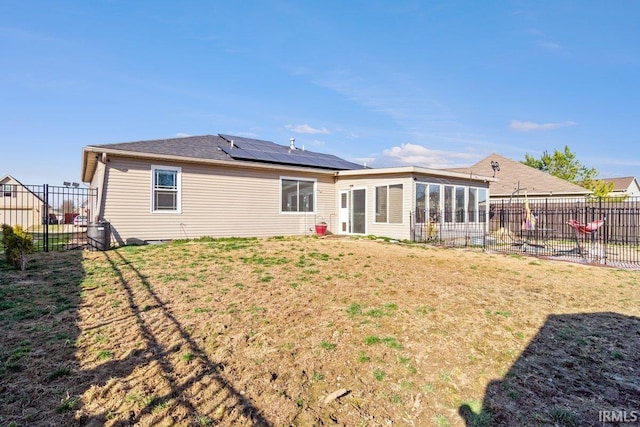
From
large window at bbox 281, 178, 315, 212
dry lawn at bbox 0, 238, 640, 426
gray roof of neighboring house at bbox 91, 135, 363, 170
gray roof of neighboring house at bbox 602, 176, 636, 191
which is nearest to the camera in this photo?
dry lawn at bbox 0, 238, 640, 426

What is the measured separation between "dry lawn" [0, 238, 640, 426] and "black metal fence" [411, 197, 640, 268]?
4.23 m

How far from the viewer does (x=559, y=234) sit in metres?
16.9

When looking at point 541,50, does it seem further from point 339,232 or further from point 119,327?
point 119,327

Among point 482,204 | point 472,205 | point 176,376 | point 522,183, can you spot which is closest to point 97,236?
point 176,376

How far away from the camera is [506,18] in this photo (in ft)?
40.3

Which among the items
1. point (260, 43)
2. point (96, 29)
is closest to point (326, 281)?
point (96, 29)

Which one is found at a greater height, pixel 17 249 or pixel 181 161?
pixel 181 161

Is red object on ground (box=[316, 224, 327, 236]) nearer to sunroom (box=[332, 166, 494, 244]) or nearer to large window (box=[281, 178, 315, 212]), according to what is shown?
large window (box=[281, 178, 315, 212])

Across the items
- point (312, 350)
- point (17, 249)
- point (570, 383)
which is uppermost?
point (17, 249)

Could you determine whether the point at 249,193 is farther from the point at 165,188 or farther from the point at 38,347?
the point at 38,347

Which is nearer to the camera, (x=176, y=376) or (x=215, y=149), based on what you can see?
(x=176, y=376)

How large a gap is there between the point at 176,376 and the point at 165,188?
947 cm

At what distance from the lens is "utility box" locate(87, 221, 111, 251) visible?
9.23m

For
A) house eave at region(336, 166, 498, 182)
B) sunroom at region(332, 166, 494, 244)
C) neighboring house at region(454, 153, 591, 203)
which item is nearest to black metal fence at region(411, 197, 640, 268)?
sunroom at region(332, 166, 494, 244)
